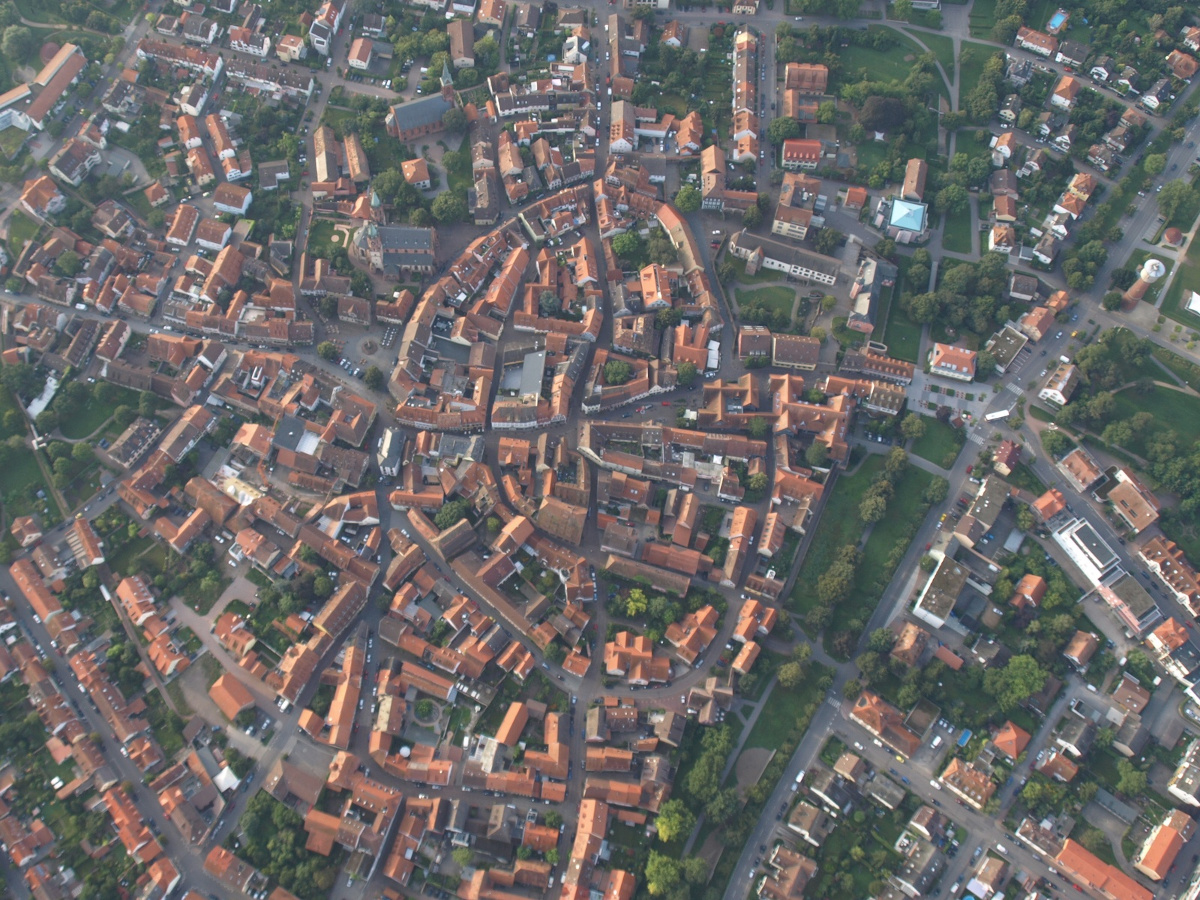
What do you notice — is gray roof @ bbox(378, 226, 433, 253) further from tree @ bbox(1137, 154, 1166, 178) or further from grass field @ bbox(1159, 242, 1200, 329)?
tree @ bbox(1137, 154, 1166, 178)

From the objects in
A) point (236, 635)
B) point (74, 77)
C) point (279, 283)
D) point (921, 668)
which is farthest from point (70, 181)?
point (921, 668)

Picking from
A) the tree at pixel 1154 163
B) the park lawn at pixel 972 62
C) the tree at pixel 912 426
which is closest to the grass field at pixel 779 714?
the tree at pixel 912 426

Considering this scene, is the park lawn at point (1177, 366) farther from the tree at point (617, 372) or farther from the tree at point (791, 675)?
the tree at point (617, 372)

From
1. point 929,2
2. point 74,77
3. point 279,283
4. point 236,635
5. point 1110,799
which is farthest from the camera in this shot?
point 929,2

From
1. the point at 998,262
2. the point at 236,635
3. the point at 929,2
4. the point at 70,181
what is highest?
the point at 929,2

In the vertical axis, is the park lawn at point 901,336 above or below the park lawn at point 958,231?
below

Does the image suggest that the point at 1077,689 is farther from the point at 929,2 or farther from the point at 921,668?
the point at 929,2

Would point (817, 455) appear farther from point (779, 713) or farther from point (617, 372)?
point (779, 713)
